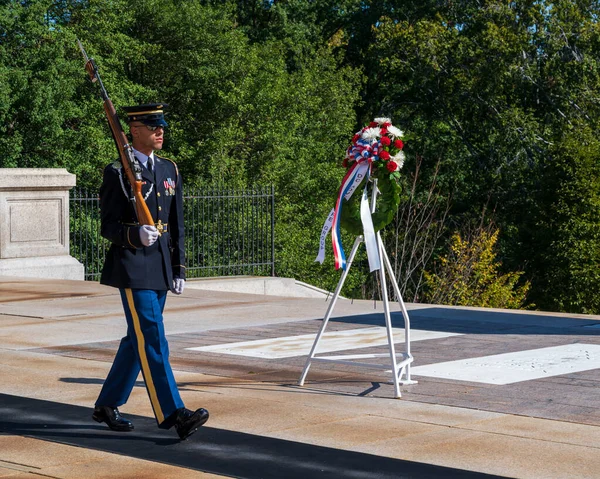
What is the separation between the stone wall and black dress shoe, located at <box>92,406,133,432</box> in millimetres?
12157

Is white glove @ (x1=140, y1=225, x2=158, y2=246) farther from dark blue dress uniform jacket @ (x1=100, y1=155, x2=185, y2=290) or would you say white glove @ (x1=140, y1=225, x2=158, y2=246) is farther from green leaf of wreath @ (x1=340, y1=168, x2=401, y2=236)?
green leaf of wreath @ (x1=340, y1=168, x2=401, y2=236)

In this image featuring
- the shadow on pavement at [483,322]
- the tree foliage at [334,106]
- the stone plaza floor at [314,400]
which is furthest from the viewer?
the tree foliage at [334,106]

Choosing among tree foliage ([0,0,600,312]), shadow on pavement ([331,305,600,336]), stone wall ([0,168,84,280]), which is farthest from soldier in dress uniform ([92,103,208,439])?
tree foliage ([0,0,600,312])

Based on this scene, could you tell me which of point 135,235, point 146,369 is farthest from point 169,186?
point 146,369

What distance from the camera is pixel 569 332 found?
1155 centimetres

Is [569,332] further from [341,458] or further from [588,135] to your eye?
[588,135]

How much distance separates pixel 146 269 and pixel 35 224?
12.8 metres

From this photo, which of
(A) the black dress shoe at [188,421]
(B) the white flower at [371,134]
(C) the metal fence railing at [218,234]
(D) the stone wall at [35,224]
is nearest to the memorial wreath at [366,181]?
(B) the white flower at [371,134]

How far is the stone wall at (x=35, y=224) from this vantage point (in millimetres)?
18078

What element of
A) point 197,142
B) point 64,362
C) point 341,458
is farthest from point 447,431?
point 197,142

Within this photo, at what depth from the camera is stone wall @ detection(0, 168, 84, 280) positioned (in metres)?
18.1

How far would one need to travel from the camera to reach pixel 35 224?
728 inches

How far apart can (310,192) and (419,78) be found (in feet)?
19.0

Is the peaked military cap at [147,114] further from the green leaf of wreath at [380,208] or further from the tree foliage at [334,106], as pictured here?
the tree foliage at [334,106]
